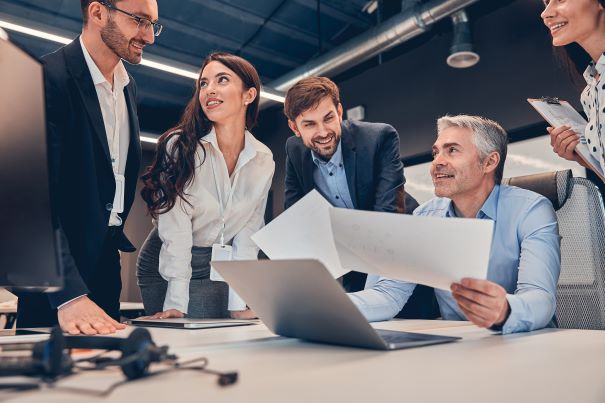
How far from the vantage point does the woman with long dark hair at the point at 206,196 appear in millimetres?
1700

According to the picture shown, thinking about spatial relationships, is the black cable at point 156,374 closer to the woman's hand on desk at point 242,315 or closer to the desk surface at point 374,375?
the desk surface at point 374,375

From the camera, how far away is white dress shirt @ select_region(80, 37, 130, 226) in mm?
1672

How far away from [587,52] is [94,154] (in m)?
1.53

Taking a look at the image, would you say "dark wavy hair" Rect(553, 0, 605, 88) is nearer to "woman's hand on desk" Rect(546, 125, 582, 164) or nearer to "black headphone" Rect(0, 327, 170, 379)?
"woman's hand on desk" Rect(546, 125, 582, 164)

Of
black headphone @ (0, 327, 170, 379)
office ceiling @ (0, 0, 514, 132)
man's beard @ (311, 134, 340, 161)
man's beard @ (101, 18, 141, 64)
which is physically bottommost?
black headphone @ (0, 327, 170, 379)

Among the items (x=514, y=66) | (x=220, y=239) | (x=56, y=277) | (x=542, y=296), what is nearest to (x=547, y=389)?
(x=56, y=277)

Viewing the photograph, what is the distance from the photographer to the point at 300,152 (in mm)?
2146

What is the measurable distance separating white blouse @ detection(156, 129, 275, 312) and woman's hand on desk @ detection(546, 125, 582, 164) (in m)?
0.97

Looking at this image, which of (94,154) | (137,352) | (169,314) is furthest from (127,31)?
(137,352)

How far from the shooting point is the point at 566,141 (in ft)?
5.53

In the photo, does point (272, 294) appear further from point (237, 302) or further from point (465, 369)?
point (237, 302)

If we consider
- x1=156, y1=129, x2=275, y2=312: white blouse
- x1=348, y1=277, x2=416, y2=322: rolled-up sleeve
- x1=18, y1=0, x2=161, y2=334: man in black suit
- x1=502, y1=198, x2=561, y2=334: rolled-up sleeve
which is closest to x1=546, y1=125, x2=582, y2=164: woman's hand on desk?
x1=502, y1=198, x2=561, y2=334: rolled-up sleeve

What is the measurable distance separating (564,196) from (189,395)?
1.51m

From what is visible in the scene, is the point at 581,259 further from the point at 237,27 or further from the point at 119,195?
the point at 237,27
